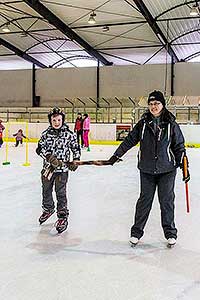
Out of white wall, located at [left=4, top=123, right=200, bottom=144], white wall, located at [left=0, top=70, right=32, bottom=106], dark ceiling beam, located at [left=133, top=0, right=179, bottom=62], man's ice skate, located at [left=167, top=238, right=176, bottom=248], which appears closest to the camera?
man's ice skate, located at [left=167, top=238, right=176, bottom=248]

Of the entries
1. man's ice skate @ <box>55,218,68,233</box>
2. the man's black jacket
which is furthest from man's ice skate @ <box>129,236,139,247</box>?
man's ice skate @ <box>55,218,68,233</box>

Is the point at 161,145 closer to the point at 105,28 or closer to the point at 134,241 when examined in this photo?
the point at 134,241

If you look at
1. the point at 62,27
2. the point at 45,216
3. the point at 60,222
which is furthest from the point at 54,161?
the point at 62,27

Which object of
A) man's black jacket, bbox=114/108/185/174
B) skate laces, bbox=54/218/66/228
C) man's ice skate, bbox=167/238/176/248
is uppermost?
man's black jacket, bbox=114/108/185/174

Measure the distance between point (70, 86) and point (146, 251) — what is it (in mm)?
23408

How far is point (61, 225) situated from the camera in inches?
153

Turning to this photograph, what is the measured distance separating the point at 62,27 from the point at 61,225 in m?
17.2

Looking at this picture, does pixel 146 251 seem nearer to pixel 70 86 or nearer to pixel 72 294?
pixel 72 294

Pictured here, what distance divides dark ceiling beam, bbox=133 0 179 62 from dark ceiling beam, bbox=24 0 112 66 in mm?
4335

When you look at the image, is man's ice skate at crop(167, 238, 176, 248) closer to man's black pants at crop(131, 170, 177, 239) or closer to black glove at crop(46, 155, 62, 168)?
man's black pants at crop(131, 170, 177, 239)

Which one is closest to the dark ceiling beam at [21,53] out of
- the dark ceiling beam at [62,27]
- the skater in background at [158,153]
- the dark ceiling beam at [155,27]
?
the dark ceiling beam at [62,27]

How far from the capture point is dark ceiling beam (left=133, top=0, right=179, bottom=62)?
645 inches

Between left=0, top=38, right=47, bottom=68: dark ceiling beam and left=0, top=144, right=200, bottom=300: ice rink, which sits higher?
left=0, top=38, right=47, bottom=68: dark ceiling beam

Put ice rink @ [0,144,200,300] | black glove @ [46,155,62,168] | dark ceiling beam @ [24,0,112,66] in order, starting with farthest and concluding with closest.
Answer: dark ceiling beam @ [24,0,112,66], black glove @ [46,155,62,168], ice rink @ [0,144,200,300]
